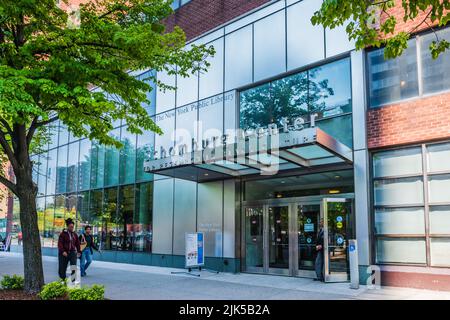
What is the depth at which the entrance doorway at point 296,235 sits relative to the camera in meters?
12.1

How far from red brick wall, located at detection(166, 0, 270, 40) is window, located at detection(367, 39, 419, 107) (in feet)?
16.6

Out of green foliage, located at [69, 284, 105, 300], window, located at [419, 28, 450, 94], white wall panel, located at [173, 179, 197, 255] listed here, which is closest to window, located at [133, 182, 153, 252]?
white wall panel, located at [173, 179, 197, 255]

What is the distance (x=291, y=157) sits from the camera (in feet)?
39.3

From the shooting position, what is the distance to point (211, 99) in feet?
53.4

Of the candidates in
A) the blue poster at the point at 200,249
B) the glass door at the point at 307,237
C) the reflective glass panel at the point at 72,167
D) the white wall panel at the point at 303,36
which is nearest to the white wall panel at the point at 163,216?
the blue poster at the point at 200,249

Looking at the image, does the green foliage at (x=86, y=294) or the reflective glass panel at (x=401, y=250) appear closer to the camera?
the green foliage at (x=86, y=294)

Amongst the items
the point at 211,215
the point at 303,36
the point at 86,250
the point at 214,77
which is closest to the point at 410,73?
the point at 303,36

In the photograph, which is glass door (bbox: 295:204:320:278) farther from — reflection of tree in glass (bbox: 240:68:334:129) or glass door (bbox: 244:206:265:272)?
reflection of tree in glass (bbox: 240:68:334:129)

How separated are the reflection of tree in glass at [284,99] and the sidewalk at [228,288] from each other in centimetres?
510

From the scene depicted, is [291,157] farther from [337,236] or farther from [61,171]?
[61,171]

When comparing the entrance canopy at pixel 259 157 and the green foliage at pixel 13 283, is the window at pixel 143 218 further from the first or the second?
the green foliage at pixel 13 283

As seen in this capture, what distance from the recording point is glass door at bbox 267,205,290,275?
44.8ft

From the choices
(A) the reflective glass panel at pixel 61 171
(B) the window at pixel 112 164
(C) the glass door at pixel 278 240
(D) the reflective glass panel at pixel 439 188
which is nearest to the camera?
(D) the reflective glass panel at pixel 439 188

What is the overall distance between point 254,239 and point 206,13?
915 centimetres
